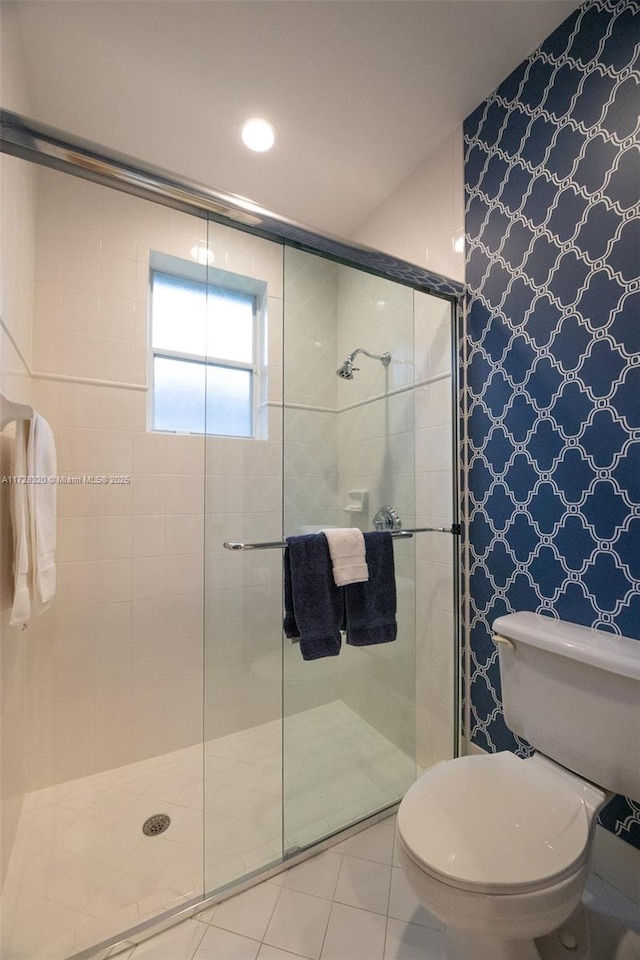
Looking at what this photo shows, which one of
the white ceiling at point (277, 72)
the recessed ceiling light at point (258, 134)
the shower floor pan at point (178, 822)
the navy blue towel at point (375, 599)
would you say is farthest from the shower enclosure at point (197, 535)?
the recessed ceiling light at point (258, 134)

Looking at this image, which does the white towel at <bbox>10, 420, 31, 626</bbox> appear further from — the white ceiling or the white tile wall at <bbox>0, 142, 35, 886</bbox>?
the white ceiling

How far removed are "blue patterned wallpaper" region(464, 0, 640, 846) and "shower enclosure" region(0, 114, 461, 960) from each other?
0.18 m

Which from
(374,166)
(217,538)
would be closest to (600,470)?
(217,538)

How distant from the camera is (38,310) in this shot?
1.60 m

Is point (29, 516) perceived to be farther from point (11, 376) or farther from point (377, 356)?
point (377, 356)

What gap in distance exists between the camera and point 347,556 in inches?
54.2

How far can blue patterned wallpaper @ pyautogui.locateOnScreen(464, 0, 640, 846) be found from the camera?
1.09 meters

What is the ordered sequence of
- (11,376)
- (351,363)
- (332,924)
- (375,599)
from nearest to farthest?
(332,924) < (11,376) < (375,599) < (351,363)

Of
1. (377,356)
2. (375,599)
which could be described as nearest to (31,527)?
(375,599)

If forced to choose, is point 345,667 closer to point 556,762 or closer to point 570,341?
point 556,762

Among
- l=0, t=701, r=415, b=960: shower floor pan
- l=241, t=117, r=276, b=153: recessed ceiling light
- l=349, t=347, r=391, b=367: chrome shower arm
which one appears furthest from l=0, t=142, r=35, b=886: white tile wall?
l=349, t=347, r=391, b=367: chrome shower arm

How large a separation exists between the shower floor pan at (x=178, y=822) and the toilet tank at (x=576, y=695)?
645mm

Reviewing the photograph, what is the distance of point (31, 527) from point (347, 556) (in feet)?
3.10

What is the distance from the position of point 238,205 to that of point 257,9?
58 cm
